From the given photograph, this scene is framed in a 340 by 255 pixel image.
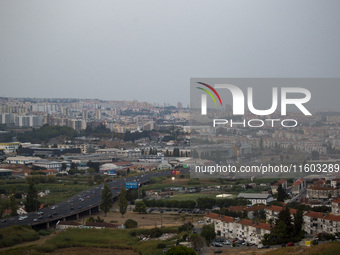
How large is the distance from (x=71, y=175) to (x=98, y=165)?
1.58m

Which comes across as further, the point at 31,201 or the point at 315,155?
the point at 315,155

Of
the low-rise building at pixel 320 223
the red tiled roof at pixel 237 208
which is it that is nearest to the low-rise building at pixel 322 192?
the red tiled roof at pixel 237 208

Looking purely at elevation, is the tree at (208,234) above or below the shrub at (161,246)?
above

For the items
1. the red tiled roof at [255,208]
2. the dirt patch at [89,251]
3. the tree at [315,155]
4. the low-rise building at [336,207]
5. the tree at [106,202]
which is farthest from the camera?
the tree at [315,155]

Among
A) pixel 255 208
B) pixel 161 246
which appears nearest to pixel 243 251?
pixel 161 246

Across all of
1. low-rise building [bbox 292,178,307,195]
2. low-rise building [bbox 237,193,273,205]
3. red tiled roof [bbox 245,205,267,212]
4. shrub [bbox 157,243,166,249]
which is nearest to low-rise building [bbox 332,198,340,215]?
red tiled roof [bbox 245,205,267,212]

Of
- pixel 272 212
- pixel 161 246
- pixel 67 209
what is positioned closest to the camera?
pixel 161 246

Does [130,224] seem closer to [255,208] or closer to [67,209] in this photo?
[255,208]

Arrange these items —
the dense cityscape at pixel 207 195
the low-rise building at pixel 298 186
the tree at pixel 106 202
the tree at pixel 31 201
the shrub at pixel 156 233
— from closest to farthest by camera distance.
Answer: the dense cityscape at pixel 207 195
the shrub at pixel 156 233
the tree at pixel 106 202
the tree at pixel 31 201
the low-rise building at pixel 298 186

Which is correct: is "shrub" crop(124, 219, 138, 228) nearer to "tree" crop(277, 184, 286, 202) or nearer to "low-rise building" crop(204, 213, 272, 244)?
"low-rise building" crop(204, 213, 272, 244)

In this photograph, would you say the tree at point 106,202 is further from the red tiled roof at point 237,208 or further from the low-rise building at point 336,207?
the low-rise building at point 336,207

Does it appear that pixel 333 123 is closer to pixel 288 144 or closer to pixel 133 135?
pixel 288 144

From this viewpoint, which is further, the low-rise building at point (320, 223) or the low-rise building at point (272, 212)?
the low-rise building at point (272, 212)

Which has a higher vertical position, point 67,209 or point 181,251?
point 181,251
